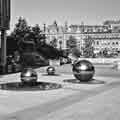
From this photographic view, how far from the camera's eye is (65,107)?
11930mm

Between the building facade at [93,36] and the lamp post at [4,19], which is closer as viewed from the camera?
the lamp post at [4,19]

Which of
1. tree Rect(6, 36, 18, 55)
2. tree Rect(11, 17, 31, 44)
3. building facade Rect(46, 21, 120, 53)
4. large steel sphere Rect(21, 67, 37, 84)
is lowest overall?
large steel sphere Rect(21, 67, 37, 84)

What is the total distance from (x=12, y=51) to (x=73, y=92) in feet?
130

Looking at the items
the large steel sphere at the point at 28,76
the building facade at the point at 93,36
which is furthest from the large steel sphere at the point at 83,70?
the building facade at the point at 93,36

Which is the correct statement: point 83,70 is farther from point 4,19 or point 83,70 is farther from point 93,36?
point 93,36

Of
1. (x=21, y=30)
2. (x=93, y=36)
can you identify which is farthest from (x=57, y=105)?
(x=93, y=36)

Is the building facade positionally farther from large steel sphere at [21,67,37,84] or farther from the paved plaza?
the paved plaza

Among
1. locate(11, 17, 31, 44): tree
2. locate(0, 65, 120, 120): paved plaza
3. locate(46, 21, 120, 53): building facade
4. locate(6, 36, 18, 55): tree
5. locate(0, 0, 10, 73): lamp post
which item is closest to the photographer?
locate(0, 65, 120, 120): paved plaza

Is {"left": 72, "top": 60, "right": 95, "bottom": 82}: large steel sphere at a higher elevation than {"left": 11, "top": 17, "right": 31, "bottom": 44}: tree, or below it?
below

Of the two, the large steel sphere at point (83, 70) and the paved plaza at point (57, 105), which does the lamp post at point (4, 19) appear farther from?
the paved plaza at point (57, 105)

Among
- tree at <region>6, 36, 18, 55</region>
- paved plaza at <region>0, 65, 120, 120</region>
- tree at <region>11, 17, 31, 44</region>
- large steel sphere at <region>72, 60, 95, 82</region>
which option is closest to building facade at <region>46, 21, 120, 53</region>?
tree at <region>11, 17, 31, 44</region>

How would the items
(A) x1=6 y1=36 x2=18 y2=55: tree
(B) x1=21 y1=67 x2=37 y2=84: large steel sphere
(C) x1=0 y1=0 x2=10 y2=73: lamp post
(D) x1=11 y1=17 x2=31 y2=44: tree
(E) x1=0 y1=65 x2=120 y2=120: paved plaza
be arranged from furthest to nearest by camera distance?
(D) x1=11 y1=17 x2=31 y2=44: tree < (A) x1=6 y1=36 x2=18 y2=55: tree < (C) x1=0 y1=0 x2=10 y2=73: lamp post < (B) x1=21 y1=67 x2=37 y2=84: large steel sphere < (E) x1=0 y1=65 x2=120 y2=120: paved plaza

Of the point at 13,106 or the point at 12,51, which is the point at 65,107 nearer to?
the point at 13,106

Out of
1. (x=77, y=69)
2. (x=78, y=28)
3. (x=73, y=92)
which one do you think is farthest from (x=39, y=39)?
(x=78, y=28)
